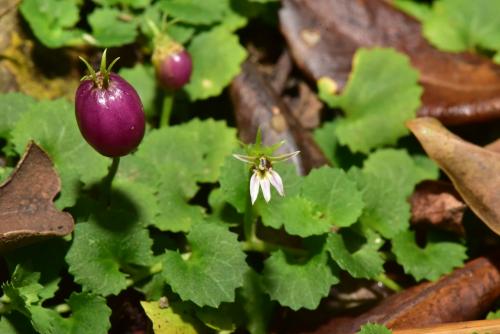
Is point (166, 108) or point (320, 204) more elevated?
point (320, 204)

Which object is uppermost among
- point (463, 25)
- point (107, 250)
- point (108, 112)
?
point (108, 112)

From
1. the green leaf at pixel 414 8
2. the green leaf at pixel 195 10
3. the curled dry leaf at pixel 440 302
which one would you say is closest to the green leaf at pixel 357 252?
the curled dry leaf at pixel 440 302

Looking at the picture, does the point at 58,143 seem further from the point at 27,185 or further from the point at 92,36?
the point at 92,36

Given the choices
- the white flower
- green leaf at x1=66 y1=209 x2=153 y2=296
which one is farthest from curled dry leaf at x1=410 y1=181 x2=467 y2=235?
green leaf at x1=66 y1=209 x2=153 y2=296

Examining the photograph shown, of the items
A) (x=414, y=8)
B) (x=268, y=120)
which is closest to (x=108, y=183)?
(x=268, y=120)

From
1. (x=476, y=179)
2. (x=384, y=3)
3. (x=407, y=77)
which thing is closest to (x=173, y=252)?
(x=476, y=179)

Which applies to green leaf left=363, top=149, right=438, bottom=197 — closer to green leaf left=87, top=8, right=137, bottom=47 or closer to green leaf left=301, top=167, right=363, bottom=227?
green leaf left=301, top=167, right=363, bottom=227

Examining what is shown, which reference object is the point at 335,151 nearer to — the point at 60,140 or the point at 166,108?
the point at 166,108
